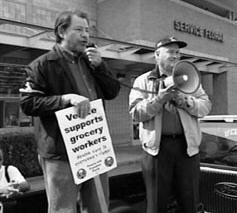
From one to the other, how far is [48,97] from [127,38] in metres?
10.9

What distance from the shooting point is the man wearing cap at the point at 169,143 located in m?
2.74

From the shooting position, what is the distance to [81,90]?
2.11 m

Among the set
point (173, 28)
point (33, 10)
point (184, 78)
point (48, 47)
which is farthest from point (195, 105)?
point (173, 28)

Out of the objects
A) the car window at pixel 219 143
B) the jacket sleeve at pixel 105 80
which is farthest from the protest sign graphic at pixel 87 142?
the car window at pixel 219 143

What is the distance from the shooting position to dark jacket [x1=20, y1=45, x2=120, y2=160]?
198cm

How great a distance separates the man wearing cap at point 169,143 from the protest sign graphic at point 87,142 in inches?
25.2

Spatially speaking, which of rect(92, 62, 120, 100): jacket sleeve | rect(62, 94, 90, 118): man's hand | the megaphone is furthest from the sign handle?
the megaphone

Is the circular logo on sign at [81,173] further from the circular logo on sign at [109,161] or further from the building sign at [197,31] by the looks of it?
the building sign at [197,31]

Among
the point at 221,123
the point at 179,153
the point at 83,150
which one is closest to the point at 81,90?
the point at 83,150

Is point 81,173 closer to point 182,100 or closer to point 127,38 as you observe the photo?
point 182,100

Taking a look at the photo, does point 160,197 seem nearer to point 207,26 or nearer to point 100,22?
point 100,22

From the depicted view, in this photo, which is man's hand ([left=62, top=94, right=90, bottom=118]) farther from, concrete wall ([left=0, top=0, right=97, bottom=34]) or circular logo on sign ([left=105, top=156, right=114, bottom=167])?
concrete wall ([left=0, top=0, right=97, bottom=34])

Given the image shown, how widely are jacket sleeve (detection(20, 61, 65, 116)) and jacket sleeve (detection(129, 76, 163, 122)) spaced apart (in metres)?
0.73

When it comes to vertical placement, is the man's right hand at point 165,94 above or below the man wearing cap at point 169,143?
above
